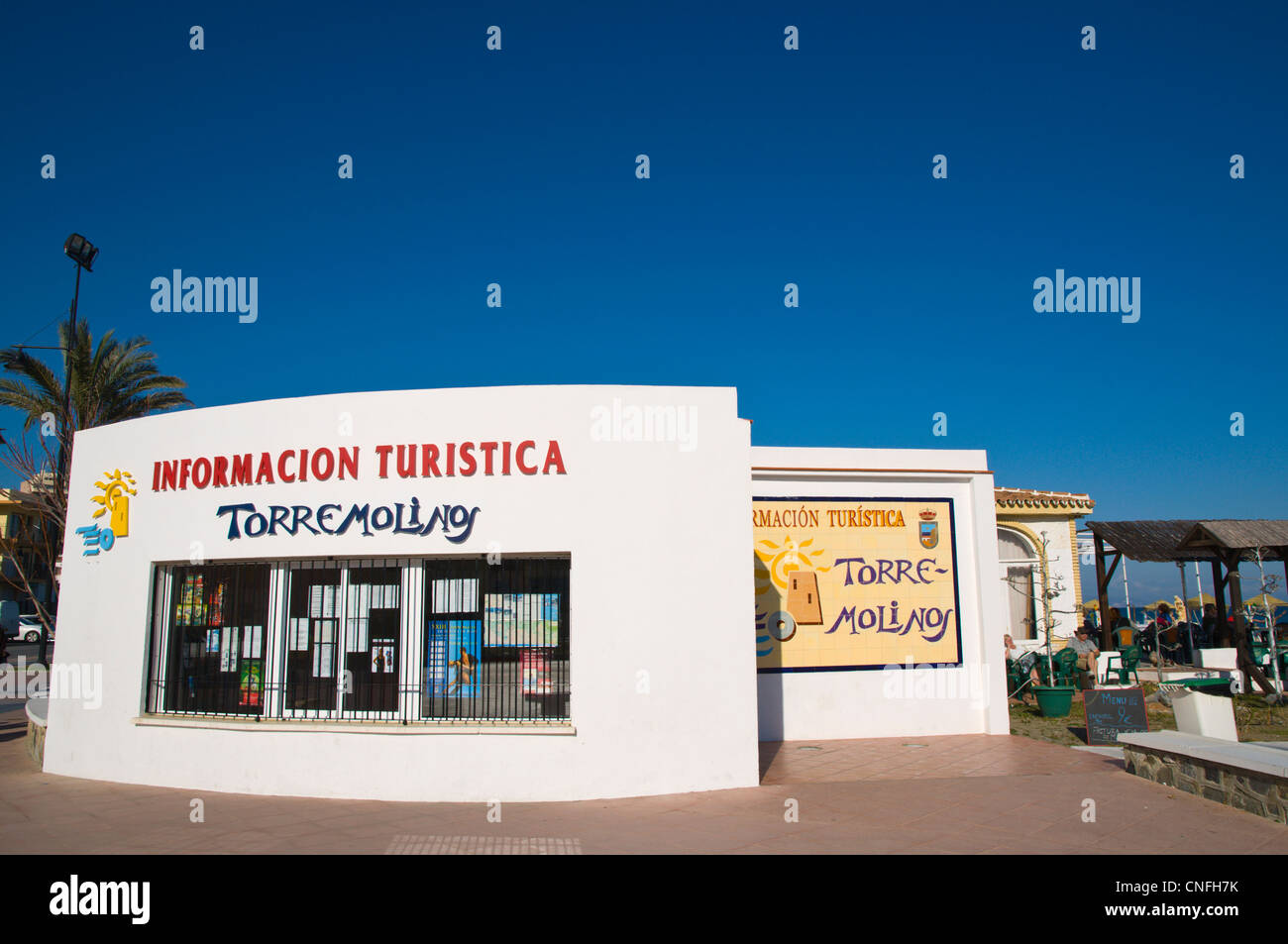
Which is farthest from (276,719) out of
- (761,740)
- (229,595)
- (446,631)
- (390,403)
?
(761,740)

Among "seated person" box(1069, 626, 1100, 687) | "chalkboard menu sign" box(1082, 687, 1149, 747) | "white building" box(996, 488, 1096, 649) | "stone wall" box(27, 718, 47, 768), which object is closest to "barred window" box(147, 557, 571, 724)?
"stone wall" box(27, 718, 47, 768)

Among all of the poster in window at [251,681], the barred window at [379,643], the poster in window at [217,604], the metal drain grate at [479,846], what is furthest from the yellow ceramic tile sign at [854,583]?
the poster in window at [217,604]

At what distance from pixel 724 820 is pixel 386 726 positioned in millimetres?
3728

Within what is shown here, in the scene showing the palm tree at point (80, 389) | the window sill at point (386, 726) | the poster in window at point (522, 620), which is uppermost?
the palm tree at point (80, 389)

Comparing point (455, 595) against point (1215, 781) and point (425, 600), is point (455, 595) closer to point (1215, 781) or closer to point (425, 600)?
point (425, 600)

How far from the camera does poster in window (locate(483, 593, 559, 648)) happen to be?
901 cm

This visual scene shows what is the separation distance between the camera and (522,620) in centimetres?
904

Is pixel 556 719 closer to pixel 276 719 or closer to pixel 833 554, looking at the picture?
pixel 276 719

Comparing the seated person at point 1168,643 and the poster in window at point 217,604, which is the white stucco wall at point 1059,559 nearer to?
the seated person at point 1168,643

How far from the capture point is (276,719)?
9305 mm

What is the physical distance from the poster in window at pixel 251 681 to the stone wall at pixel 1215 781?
10.1 meters

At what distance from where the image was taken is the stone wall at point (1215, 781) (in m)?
7.63

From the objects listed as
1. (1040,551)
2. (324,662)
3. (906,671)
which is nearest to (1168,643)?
(1040,551)

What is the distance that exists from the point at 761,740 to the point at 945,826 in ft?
15.6
